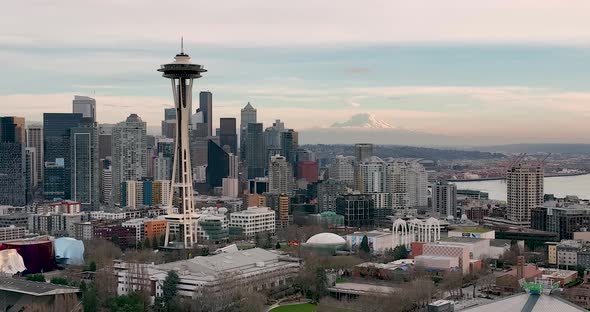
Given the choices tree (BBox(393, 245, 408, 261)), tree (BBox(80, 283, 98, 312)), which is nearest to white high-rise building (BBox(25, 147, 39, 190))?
tree (BBox(393, 245, 408, 261))

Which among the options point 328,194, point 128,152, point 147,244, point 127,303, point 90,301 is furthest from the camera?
point 128,152

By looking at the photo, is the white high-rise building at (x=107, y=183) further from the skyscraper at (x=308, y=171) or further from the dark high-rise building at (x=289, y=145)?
the dark high-rise building at (x=289, y=145)

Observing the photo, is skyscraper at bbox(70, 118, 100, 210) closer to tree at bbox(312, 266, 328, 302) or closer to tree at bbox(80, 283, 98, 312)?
tree at bbox(312, 266, 328, 302)

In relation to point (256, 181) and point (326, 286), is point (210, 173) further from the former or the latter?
point (326, 286)

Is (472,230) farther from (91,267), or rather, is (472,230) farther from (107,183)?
(107,183)

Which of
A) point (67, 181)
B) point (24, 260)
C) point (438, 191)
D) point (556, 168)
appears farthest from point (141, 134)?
point (556, 168)

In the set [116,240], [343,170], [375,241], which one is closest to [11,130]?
[343,170]

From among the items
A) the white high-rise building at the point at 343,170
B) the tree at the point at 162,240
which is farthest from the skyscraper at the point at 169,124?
the tree at the point at 162,240
